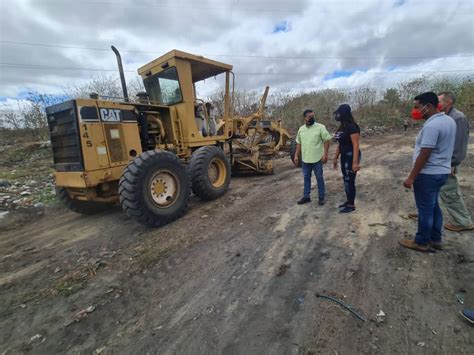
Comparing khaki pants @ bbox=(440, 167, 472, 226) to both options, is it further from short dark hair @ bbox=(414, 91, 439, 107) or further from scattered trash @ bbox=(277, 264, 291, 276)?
scattered trash @ bbox=(277, 264, 291, 276)

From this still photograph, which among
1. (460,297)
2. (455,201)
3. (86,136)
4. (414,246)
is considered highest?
(86,136)

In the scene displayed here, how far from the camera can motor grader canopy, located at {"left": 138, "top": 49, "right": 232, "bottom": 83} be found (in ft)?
15.9

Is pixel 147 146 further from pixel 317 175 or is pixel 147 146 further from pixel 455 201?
pixel 455 201

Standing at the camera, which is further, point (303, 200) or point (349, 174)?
point (303, 200)

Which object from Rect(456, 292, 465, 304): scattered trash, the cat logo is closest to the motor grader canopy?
the cat logo

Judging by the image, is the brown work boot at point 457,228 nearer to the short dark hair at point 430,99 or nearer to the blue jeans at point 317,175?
the short dark hair at point 430,99

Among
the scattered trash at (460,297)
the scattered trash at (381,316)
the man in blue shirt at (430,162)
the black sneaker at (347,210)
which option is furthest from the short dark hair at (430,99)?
the scattered trash at (381,316)

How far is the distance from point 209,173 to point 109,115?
7.04ft

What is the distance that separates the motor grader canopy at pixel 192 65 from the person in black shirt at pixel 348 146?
9.66 feet

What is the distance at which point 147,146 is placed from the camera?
485 cm

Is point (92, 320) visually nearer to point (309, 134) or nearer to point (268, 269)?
point (268, 269)

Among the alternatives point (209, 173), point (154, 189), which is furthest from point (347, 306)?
point (209, 173)

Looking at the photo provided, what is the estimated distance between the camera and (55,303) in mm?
2463

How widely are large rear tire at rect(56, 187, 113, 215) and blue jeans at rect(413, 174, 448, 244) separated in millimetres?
5169
